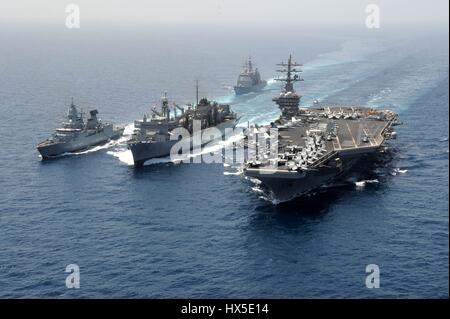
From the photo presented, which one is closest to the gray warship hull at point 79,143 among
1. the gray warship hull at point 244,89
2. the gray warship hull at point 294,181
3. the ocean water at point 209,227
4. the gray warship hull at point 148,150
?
the ocean water at point 209,227

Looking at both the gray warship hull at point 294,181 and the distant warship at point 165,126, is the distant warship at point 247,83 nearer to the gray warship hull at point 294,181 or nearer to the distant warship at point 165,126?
the distant warship at point 165,126

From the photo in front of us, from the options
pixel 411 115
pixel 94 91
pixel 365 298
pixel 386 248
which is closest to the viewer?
pixel 365 298

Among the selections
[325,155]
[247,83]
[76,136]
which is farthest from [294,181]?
[247,83]

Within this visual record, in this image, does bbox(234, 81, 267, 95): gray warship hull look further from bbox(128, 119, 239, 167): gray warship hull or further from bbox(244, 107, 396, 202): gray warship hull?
bbox(128, 119, 239, 167): gray warship hull

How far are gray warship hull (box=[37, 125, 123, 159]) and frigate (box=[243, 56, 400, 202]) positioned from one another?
82.8ft

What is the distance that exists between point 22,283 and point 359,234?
97.7 feet

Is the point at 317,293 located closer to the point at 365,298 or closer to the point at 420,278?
the point at 365,298

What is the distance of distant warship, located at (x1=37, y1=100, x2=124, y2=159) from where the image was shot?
81.7 meters

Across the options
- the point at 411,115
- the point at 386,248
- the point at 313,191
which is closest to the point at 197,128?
the point at 313,191

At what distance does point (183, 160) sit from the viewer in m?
81.6

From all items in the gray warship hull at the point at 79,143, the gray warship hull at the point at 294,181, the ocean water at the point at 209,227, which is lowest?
the ocean water at the point at 209,227

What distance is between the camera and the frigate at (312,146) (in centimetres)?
6134

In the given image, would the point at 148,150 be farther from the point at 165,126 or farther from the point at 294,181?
the point at 294,181

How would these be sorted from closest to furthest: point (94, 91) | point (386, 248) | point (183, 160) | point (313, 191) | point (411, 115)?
1. point (386, 248)
2. point (313, 191)
3. point (183, 160)
4. point (411, 115)
5. point (94, 91)
